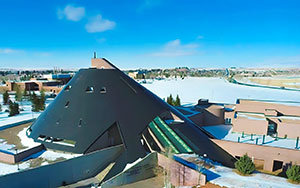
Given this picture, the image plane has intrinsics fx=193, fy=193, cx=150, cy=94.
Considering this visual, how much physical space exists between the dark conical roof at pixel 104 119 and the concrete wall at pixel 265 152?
0.85 m

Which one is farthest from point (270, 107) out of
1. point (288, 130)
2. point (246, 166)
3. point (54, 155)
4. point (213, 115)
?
point (54, 155)

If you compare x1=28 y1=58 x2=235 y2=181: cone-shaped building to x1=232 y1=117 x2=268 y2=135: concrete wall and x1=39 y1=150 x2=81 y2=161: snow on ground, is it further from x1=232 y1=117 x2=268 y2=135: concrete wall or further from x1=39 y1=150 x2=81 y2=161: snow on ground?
x1=232 y1=117 x2=268 y2=135: concrete wall

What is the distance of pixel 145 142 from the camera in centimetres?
1638

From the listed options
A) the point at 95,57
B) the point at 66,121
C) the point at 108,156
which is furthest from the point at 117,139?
the point at 95,57

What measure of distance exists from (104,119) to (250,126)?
1784 centimetres

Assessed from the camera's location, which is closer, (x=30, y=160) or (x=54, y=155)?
(x=30, y=160)

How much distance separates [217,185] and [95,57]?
65.0 ft

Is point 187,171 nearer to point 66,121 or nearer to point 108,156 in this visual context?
point 108,156

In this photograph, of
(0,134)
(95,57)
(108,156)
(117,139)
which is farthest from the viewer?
(95,57)

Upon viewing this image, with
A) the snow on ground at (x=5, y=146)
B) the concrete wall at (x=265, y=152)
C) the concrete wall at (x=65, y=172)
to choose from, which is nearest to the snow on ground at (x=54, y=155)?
the concrete wall at (x=65, y=172)

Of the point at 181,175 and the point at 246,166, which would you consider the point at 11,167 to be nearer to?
the point at 181,175

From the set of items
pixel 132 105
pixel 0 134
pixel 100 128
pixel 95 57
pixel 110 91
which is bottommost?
pixel 0 134

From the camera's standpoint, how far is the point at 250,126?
23594mm

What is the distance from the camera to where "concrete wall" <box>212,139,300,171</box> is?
1816 cm
